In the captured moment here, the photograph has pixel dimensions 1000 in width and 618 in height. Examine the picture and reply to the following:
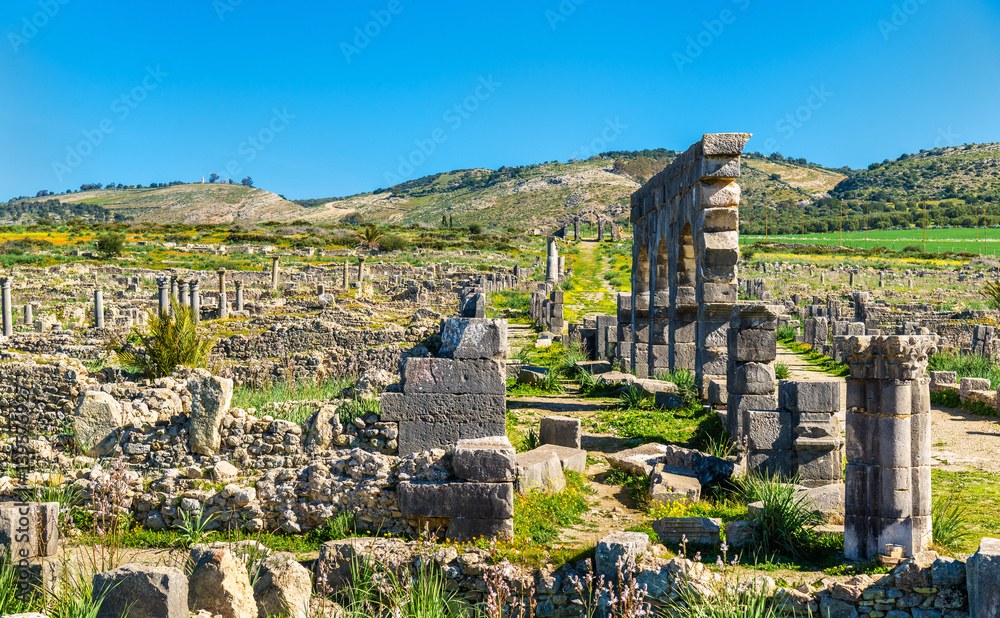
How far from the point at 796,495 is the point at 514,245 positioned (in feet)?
225

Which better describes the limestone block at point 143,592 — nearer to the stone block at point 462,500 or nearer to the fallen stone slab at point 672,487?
the stone block at point 462,500

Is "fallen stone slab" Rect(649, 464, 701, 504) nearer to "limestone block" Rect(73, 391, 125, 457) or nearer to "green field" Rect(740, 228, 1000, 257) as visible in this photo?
"limestone block" Rect(73, 391, 125, 457)

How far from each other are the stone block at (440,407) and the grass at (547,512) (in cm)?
119

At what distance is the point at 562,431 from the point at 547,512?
2.71 m

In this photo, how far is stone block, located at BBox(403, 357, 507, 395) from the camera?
9797mm

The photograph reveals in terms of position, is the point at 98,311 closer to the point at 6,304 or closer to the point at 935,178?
the point at 6,304

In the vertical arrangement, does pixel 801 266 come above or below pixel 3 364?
above

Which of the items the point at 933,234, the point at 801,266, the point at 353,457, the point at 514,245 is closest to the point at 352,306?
the point at 353,457

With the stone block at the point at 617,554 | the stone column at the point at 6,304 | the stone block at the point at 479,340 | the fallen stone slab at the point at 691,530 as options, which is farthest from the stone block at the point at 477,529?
the stone column at the point at 6,304

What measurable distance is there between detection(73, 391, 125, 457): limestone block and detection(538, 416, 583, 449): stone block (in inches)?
230

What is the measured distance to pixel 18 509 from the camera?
5875 mm

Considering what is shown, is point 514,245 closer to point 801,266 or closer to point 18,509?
point 801,266

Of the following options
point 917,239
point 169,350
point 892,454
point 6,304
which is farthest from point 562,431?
point 917,239

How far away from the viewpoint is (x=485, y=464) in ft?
25.0
